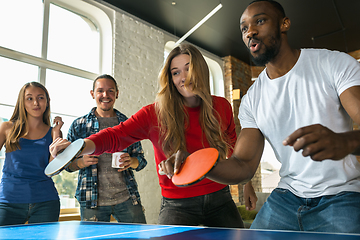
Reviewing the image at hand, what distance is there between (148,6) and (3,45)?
220cm

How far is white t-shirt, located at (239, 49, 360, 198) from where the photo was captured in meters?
1.22

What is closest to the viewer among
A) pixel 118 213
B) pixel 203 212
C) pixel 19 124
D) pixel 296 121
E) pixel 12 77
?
pixel 296 121

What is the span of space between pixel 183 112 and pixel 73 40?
3.30 meters

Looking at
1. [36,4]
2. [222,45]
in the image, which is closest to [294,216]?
[36,4]

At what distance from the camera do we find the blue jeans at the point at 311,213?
3.74 feet

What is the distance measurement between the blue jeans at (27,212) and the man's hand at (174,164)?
53.0 inches

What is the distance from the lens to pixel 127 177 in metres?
2.68

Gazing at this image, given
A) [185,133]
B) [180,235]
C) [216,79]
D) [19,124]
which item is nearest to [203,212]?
[185,133]

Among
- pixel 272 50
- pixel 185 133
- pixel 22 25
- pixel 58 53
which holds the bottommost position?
pixel 185 133

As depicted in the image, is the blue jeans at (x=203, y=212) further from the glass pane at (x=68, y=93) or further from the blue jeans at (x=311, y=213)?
the glass pane at (x=68, y=93)

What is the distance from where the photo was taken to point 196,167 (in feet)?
3.57

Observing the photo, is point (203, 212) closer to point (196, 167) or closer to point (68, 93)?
point (196, 167)

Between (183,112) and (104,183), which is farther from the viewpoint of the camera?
(104,183)

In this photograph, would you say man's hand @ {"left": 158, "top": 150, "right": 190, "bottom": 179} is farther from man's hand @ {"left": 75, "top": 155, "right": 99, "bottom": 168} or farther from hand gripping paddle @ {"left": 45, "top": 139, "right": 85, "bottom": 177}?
man's hand @ {"left": 75, "top": 155, "right": 99, "bottom": 168}
